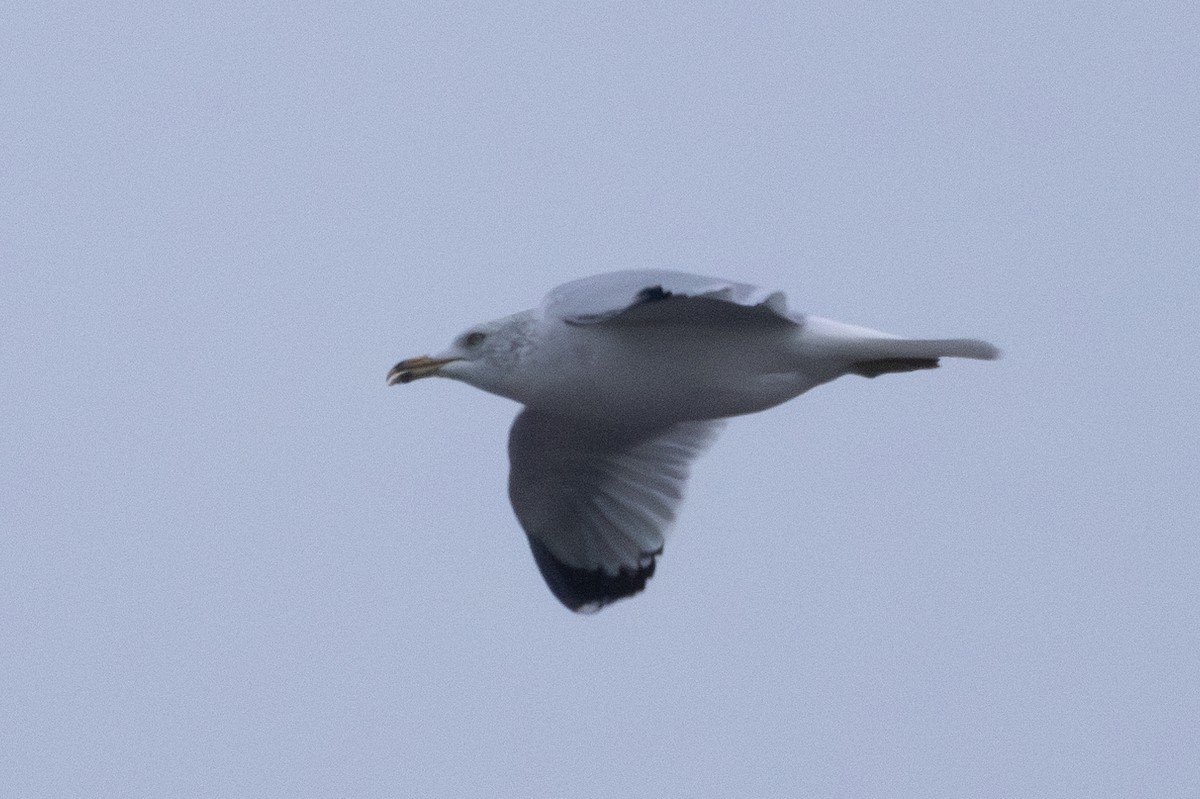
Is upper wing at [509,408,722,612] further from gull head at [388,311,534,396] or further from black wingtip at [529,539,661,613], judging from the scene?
gull head at [388,311,534,396]

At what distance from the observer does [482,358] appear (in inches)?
187

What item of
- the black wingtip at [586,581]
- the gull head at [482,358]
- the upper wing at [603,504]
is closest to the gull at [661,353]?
the gull head at [482,358]

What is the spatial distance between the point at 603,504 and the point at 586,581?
211mm

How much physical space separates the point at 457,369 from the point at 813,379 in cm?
78

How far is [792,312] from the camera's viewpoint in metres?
4.72

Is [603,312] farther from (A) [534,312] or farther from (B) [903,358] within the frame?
(B) [903,358]

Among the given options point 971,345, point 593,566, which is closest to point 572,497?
point 593,566

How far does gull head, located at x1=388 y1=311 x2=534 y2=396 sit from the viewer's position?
186 inches

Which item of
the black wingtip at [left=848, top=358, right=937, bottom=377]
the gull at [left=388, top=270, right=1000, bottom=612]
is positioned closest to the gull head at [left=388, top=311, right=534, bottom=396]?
the gull at [left=388, top=270, right=1000, bottom=612]

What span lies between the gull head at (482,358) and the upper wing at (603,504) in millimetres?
642

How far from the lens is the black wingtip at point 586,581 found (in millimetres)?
5609

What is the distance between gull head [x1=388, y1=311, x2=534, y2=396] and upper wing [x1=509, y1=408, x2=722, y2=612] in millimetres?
642

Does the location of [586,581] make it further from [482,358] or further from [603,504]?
[482,358]

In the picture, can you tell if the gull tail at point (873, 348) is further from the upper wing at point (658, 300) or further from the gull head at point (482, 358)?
the gull head at point (482, 358)
